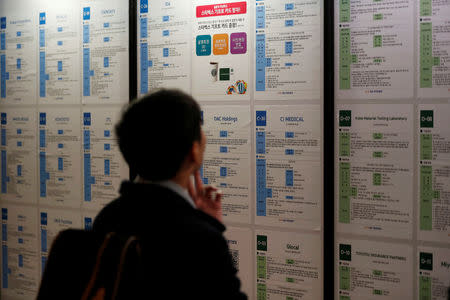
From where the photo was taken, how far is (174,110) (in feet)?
3.91

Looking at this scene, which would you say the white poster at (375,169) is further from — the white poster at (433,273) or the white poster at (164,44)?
the white poster at (164,44)

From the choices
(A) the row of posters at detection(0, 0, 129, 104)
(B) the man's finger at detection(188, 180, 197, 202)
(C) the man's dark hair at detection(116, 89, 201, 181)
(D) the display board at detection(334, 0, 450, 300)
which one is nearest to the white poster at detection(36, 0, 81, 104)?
(A) the row of posters at detection(0, 0, 129, 104)

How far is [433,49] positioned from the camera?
7.30ft

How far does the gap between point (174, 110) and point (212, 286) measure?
0.46 m

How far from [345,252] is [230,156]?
2.74ft

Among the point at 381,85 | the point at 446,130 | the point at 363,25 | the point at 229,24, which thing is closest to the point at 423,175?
the point at 446,130

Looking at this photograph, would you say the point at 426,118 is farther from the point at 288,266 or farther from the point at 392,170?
the point at 288,266

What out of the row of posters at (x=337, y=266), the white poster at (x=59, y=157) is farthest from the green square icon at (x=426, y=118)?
the white poster at (x=59, y=157)

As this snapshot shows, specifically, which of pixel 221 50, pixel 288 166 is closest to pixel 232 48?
pixel 221 50

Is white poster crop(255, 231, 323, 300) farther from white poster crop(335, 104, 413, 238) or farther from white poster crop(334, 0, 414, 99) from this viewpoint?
white poster crop(334, 0, 414, 99)

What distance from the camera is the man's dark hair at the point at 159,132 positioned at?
1185 millimetres

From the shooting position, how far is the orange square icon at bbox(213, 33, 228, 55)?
265 cm

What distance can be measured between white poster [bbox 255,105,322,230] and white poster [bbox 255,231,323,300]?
8cm

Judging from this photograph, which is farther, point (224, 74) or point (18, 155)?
point (18, 155)
